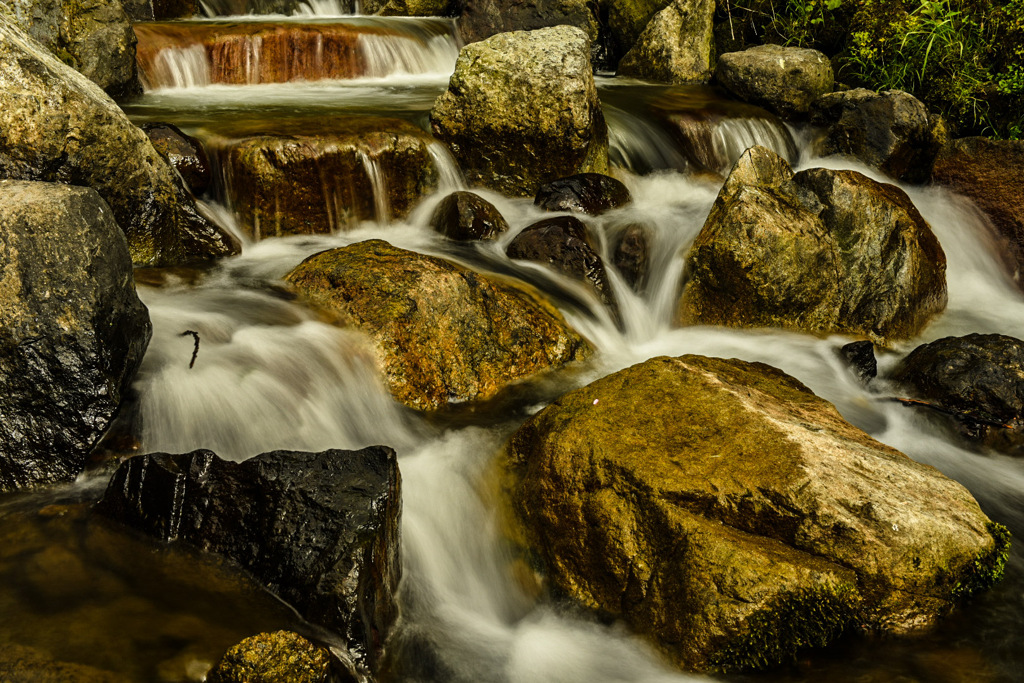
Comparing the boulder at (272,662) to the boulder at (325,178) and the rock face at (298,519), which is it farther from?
the boulder at (325,178)

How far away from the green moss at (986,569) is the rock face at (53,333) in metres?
3.98

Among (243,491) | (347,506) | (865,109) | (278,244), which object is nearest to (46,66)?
(278,244)

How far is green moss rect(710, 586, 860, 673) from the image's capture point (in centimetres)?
283

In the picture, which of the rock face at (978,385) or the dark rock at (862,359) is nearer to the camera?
the rock face at (978,385)

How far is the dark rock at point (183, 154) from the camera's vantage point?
249 inches

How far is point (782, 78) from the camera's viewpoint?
10.3 m

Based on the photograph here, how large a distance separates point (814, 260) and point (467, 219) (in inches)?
117

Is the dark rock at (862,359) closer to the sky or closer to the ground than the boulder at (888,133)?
closer to the ground

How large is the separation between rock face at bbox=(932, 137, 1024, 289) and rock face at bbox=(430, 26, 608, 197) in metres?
4.39

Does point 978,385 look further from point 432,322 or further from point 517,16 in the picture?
point 517,16

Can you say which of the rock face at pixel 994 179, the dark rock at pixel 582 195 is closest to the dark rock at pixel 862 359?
the dark rock at pixel 582 195

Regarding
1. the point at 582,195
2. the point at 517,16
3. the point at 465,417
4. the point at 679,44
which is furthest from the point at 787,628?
the point at 517,16

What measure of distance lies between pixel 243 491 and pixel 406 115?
589 centimetres

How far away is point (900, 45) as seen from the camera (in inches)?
410
